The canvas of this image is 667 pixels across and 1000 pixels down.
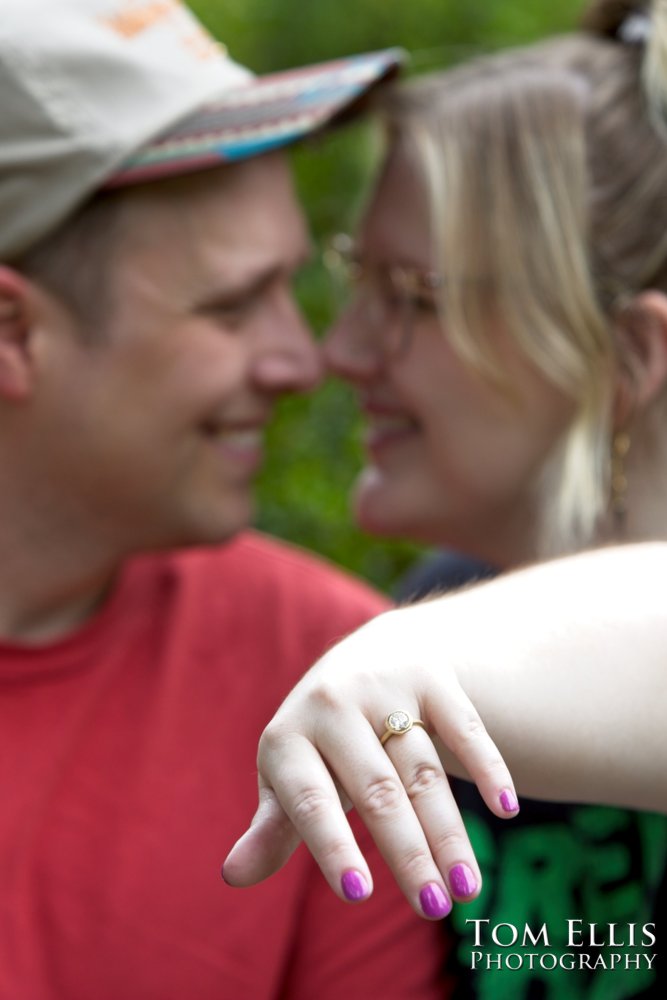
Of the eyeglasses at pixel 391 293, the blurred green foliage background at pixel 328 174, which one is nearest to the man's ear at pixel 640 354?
the eyeglasses at pixel 391 293

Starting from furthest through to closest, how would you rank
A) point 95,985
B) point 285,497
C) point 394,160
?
1. point 285,497
2. point 394,160
3. point 95,985

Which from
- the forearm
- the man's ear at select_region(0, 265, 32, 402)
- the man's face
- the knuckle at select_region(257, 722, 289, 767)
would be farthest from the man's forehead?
the knuckle at select_region(257, 722, 289, 767)

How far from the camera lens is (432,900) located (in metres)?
1.00

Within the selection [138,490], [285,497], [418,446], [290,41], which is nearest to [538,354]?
[418,446]

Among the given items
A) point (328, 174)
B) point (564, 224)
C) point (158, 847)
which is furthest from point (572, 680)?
point (328, 174)

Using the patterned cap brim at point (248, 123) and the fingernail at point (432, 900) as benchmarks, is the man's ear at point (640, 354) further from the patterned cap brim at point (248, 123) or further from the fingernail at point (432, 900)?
the fingernail at point (432, 900)

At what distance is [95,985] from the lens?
1.73 m

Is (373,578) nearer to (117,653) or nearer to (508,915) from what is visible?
(117,653)

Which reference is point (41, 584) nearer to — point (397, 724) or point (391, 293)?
point (391, 293)

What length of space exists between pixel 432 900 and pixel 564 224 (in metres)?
1.25

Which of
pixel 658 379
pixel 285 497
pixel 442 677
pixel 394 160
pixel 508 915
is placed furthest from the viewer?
pixel 285 497

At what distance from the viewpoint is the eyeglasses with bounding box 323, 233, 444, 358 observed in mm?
2154

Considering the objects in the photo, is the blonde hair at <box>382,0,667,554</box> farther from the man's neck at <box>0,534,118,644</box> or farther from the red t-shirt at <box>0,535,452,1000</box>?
the man's neck at <box>0,534,118,644</box>

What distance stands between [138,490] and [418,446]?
0.52 metres
